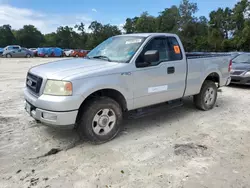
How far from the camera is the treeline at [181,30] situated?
43750mm

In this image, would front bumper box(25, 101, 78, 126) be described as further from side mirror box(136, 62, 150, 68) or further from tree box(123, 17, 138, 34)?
tree box(123, 17, 138, 34)

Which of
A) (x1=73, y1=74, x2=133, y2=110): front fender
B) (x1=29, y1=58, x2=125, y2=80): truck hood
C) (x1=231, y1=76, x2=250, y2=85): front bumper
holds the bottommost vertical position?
(x1=231, y1=76, x2=250, y2=85): front bumper

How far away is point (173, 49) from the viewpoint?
4750mm

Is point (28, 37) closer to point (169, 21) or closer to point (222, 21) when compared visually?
point (169, 21)

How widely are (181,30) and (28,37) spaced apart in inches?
1823

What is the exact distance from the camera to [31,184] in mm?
2756

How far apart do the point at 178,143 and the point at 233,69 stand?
20.9 ft

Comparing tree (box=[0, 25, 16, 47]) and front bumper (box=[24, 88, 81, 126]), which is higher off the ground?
tree (box=[0, 25, 16, 47])

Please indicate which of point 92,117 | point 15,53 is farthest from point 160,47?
point 15,53

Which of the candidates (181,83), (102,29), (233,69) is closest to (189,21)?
(102,29)

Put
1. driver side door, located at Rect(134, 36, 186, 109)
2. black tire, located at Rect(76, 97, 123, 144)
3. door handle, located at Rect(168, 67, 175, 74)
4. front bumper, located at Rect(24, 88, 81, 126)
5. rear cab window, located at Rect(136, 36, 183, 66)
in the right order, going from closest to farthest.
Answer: front bumper, located at Rect(24, 88, 81, 126) < black tire, located at Rect(76, 97, 123, 144) < driver side door, located at Rect(134, 36, 186, 109) < rear cab window, located at Rect(136, 36, 183, 66) < door handle, located at Rect(168, 67, 175, 74)

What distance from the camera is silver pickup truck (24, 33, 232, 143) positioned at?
337cm

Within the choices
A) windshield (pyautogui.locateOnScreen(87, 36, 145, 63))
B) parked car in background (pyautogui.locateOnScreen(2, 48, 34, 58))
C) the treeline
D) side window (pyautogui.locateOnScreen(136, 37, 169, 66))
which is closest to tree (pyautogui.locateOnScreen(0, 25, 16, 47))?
the treeline

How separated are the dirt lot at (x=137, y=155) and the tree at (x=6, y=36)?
6934 centimetres
